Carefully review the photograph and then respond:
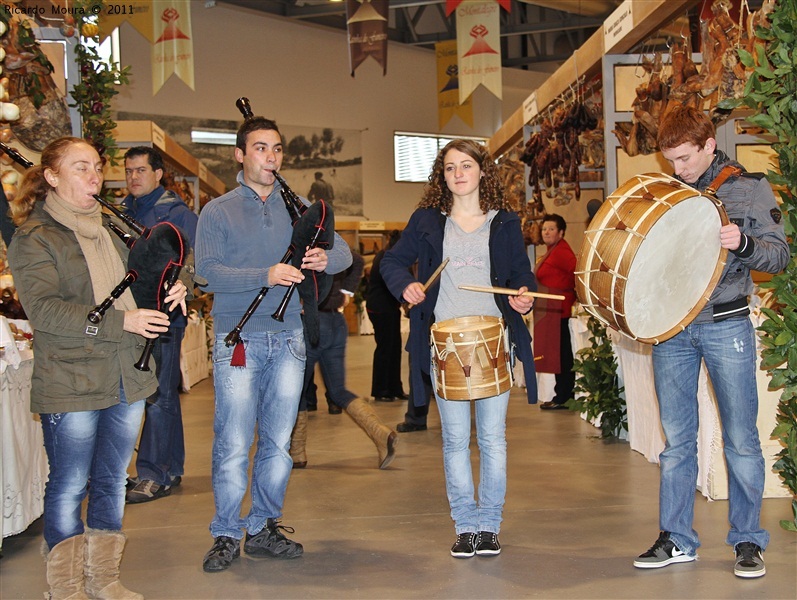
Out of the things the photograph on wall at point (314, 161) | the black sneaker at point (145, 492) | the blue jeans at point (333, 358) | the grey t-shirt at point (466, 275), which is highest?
the photograph on wall at point (314, 161)

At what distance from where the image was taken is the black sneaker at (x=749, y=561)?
339cm

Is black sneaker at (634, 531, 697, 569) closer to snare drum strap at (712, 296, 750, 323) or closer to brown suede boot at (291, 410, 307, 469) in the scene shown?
snare drum strap at (712, 296, 750, 323)

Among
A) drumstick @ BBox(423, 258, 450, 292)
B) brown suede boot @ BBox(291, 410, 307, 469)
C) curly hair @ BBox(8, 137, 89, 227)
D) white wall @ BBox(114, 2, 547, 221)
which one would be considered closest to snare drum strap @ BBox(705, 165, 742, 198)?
drumstick @ BBox(423, 258, 450, 292)

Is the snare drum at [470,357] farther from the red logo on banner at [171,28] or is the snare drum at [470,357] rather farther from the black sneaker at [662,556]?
the red logo on banner at [171,28]

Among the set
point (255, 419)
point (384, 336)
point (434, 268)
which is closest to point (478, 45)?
point (384, 336)

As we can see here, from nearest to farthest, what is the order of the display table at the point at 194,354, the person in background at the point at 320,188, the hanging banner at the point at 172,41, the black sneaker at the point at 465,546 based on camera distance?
the black sneaker at the point at 465,546, the display table at the point at 194,354, the hanging banner at the point at 172,41, the person in background at the point at 320,188

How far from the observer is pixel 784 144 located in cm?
344

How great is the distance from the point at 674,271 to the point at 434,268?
101cm

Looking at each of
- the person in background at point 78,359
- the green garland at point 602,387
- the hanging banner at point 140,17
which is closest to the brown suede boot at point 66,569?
the person in background at point 78,359

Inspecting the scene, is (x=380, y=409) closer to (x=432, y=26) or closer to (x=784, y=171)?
(x=784, y=171)

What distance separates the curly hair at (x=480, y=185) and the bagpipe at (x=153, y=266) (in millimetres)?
1170

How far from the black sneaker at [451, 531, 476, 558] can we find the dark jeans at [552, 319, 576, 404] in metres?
4.19

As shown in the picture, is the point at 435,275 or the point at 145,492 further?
the point at 145,492

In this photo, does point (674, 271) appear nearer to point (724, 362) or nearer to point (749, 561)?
point (724, 362)
